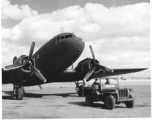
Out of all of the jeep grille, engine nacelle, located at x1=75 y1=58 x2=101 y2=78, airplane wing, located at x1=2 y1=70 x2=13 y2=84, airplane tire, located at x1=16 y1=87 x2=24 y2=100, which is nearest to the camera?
the jeep grille

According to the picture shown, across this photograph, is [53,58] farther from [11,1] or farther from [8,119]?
[8,119]

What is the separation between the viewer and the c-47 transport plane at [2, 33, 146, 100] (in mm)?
17848

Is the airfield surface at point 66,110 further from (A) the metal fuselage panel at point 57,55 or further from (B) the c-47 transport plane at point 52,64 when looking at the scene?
(A) the metal fuselage panel at point 57,55

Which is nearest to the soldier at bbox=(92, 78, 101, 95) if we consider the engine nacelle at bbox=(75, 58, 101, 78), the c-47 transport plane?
the c-47 transport plane

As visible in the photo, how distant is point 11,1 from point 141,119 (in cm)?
1107

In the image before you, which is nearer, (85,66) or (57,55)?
(57,55)

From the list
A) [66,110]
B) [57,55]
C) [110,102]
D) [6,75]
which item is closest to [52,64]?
[57,55]

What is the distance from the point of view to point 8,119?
9508 mm

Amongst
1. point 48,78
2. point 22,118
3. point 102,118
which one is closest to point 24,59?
point 48,78

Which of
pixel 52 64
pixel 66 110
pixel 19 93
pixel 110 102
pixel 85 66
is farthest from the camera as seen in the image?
pixel 85 66

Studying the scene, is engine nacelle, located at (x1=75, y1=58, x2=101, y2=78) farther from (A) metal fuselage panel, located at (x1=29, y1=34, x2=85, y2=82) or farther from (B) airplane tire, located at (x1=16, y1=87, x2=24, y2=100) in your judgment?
(B) airplane tire, located at (x1=16, y1=87, x2=24, y2=100)

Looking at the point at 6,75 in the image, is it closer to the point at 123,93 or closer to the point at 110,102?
the point at 110,102

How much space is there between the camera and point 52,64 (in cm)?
1969

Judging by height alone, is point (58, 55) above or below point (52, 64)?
above
